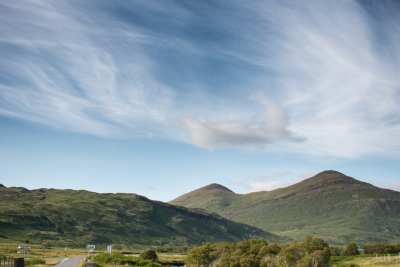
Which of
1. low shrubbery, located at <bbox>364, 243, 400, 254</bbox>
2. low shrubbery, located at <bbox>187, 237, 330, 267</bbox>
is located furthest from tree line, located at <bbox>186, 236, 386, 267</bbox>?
low shrubbery, located at <bbox>364, 243, 400, 254</bbox>

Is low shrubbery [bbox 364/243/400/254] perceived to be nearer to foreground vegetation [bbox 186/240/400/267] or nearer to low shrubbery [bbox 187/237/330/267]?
foreground vegetation [bbox 186/240/400/267]

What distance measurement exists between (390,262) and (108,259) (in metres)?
70.2

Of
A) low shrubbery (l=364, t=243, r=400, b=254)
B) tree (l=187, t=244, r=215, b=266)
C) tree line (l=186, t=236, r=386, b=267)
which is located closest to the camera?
tree line (l=186, t=236, r=386, b=267)

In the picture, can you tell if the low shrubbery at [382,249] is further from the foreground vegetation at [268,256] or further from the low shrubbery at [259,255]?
Answer: the low shrubbery at [259,255]

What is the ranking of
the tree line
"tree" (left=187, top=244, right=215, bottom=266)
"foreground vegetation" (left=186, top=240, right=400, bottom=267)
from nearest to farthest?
"foreground vegetation" (left=186, top=240, right=400, bottom=267) → the tree line → "tree" (left=187, top=244, right=215, bottom=266)

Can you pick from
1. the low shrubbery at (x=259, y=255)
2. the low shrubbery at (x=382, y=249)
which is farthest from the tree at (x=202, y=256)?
the low shrubbery at (x=382, y=249)

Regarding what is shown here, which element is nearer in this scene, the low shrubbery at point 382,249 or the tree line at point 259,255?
the tree line at point 259,255

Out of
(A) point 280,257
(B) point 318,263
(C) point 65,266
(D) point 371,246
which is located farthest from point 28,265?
(D) point 371,246

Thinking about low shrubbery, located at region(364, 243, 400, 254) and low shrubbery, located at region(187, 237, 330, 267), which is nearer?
low shrubbery, located at region(187, 237, 330, 267)

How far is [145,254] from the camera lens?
137750 mm

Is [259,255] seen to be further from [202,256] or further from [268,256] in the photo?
[202,256]

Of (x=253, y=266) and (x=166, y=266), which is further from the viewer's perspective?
(x=166, y=266)

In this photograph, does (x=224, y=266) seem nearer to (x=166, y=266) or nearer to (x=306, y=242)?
(x=166, y=266)

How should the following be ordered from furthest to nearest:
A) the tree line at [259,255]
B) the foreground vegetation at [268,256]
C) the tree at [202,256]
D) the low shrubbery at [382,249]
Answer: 1. the low shrubbery at [382,249]
2. the tree at [202,256]
3. the tree line at [259,255]
4. the foreground vegetation at [268,256]
